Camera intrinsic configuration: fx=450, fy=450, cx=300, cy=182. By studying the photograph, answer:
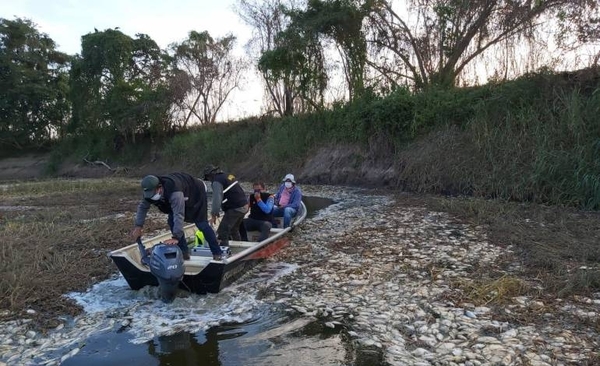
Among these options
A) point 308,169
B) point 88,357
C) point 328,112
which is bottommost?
point 88,357

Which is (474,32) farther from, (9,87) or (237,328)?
(9,87)

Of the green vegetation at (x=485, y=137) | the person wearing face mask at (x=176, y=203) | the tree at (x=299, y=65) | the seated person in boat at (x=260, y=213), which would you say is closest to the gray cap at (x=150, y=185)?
the person wearing face mask at (x=176, y=203)

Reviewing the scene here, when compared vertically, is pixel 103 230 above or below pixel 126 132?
below

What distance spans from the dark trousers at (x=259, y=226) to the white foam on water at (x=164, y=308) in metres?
1.98

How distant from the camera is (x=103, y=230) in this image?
11445 millimetres

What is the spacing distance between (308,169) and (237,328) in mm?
20741

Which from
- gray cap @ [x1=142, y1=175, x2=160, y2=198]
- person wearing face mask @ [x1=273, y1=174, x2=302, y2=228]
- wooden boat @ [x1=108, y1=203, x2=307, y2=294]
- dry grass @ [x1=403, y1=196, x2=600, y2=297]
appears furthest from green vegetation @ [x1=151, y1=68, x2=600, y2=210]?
gray cap @ [x1=142, y1=175, x2=160, y2=198]

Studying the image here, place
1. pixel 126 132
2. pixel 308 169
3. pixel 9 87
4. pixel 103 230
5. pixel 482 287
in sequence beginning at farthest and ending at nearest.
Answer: pixel 9 87 < pixel 126 132 < pixel 308 169 < pixel 103 230 < pixel 482 287

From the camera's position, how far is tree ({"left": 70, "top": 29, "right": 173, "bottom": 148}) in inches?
1471

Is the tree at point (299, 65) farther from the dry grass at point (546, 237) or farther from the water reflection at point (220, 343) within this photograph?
the water reflection at point (220, 343)

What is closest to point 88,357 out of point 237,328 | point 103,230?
point 237,328

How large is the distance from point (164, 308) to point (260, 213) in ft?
11.8

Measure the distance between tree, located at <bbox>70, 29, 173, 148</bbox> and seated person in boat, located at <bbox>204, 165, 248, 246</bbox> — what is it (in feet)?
99.5

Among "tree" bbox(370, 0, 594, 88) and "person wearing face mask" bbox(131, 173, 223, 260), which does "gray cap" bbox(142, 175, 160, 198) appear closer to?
"person wearing face mask" bbox(131, 173, 223, 260)
